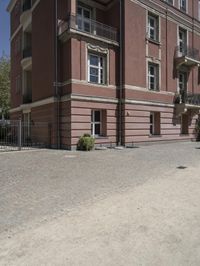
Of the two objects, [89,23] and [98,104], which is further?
[89,23]

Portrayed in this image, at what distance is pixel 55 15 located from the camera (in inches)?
722

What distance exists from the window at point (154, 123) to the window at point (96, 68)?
567cm

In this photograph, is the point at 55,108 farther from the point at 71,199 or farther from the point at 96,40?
the point at 71,199

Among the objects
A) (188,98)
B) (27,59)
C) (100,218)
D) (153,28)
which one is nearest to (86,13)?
(153,28)

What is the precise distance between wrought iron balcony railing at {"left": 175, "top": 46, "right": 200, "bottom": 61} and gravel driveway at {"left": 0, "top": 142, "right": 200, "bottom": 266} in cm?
1645

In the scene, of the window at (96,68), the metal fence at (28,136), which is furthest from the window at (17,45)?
the window at (96,68)

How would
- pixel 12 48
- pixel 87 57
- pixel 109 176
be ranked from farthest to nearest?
pixel 12 48 < pixel 87 57 < pixel 109 176

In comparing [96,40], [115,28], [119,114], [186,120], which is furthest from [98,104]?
[186,120]

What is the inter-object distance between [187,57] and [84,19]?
31.7ft

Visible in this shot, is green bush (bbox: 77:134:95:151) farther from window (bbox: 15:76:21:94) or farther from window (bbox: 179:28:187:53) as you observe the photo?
window (bbox: 179:28:187:53)

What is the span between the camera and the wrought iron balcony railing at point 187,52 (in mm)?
23188

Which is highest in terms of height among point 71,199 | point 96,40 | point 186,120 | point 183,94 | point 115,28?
point 115,28

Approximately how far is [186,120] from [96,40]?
1190 cm

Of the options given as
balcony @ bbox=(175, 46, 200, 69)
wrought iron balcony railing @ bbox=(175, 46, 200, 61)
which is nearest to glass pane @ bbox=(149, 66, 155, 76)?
balcony @ bbox=(175, 46, 200, 69)
